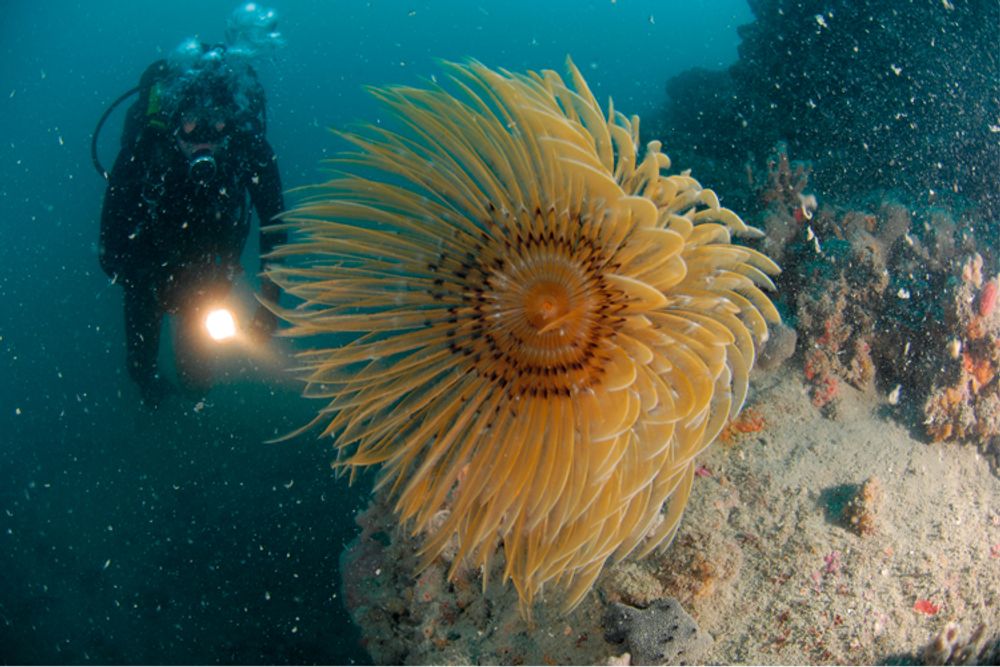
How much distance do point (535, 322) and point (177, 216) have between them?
20.3 ft

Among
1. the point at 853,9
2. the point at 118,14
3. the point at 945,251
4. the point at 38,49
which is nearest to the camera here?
the point at 945,251

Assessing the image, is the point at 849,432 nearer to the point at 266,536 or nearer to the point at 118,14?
A: the point at 266,536

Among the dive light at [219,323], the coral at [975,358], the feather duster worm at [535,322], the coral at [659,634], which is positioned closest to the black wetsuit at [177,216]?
the dive light at [219,323]

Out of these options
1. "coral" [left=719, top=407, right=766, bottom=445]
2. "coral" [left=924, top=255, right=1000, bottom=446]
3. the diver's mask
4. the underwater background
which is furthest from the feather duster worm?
the diver's mask

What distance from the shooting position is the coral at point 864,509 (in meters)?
3.17

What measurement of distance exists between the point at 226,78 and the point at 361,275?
18.0ft

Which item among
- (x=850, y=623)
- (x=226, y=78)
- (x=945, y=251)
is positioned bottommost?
(x=850, y=623)

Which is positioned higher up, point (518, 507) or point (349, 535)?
point (518, 507)

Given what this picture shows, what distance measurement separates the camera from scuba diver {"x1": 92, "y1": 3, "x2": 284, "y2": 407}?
22.1 ft

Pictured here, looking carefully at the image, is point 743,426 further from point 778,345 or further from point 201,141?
point 201,141

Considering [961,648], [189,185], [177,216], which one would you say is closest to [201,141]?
[189,185]

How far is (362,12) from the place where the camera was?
232ft

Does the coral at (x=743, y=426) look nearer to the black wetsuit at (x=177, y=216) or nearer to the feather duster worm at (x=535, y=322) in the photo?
the feather duster worm at (x=535, y=322)

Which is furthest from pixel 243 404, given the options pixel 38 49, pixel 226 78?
pixel 38 49
